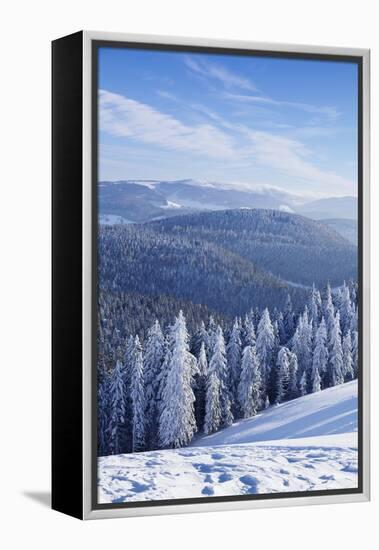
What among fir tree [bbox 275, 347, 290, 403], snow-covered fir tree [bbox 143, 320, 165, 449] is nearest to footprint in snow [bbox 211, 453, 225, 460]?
snow-covered fir tree [bbox 143, 320, 165, 449]

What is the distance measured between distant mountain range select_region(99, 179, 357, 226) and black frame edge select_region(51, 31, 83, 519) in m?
0.30

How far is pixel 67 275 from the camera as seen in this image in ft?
37.5

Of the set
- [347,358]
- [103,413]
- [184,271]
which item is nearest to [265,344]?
[347,358]

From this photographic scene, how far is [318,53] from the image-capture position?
473 inches

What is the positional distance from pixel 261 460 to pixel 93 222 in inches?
89.9

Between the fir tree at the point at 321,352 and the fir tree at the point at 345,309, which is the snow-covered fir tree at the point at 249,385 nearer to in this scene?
the fir tree at the point at 321,352

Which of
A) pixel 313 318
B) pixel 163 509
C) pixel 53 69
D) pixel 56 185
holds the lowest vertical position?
pixel 163 509

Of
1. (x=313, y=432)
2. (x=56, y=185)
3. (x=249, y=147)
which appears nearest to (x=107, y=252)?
(x=56, y=185)

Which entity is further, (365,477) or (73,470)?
(365,477)

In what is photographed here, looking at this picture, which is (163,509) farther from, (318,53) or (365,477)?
(318,53)

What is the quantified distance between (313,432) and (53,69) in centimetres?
349

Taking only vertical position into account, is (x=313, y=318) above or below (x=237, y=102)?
below

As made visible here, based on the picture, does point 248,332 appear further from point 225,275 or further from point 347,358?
point 347,358

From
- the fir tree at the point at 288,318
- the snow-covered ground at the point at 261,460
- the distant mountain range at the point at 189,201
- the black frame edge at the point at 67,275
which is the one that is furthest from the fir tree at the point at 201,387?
the distant mountain range at the point at 189,201
